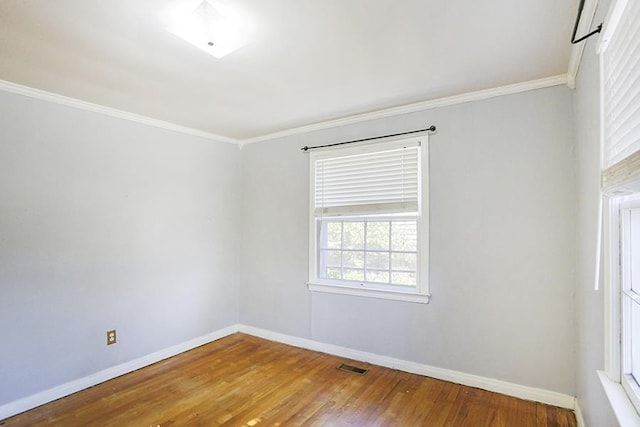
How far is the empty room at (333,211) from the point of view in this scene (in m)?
1.66

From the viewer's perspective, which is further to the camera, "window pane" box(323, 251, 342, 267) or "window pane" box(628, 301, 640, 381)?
"window pane" box(323, 251, 342, 267)

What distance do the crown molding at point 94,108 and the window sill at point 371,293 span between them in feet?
6.94

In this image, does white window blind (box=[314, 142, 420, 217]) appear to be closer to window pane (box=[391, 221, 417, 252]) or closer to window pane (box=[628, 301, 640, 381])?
window pane (box=[391, 221, 417, 252])

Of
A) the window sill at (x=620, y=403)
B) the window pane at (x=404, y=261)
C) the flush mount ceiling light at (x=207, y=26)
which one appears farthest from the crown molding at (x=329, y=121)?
the window sill at (x=620, y=403)

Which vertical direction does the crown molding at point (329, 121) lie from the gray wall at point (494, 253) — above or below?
above

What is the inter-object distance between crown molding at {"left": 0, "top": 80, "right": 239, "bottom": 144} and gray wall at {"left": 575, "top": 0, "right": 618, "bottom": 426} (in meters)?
3.42

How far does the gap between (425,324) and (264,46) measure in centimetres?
249

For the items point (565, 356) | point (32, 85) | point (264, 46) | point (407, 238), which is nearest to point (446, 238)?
point (407, 238)

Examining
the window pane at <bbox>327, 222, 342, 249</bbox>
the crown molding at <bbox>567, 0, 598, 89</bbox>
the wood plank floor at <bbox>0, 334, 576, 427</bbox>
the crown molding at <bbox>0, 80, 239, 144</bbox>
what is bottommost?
the wood plank floor at <bbox>0, 334, 576, 427</bbox>

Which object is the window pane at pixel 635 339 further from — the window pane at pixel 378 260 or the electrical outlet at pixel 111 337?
the electrical outlet at pixel 111 337

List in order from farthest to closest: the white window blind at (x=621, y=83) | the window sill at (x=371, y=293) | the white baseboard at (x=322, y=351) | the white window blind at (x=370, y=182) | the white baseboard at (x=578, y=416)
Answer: the white window blind at (x=370, y=182) < the window sill at (x=371, y=293) < the white baseboard at (x=322, y=351) < the white baseboard at (x=578, y=416) < the white window blind at (x=621, y=83)

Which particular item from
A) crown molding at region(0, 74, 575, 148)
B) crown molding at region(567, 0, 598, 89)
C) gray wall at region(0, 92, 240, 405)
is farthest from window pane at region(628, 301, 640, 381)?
gray wall at region(0, 92, 240, 405)

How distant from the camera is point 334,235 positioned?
3574 millimetres

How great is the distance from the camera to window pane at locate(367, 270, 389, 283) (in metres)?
3.20
